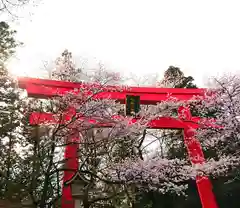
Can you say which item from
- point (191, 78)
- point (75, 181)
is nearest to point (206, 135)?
point (75, 181)

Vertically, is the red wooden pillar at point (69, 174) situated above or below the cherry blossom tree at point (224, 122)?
below

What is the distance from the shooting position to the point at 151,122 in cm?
832

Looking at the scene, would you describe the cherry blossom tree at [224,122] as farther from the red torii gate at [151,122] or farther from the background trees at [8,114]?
the background trees at [8,114]

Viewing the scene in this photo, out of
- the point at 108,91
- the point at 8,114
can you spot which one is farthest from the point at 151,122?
the point at 8,114

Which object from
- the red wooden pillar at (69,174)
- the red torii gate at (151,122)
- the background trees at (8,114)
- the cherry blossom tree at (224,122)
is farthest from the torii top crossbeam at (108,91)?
the background trees at (8,114)

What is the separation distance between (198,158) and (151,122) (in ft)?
6.49

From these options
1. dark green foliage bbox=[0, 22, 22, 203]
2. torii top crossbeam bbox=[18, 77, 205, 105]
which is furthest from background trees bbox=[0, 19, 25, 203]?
torii top crossbeam bbox=[18, 77, 205, 105]

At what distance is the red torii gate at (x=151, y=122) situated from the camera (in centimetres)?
737

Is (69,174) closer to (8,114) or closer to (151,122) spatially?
(151,122)

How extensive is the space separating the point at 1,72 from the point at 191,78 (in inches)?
462

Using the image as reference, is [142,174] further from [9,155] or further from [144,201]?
[9,155]

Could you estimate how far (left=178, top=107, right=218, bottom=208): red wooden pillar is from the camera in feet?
24.5

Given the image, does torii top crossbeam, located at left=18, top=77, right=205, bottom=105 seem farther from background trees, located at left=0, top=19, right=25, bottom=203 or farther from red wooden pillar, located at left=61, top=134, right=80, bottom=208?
background trees, located at left=0, top=19, right=25, bottom=203

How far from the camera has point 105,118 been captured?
259 inches
